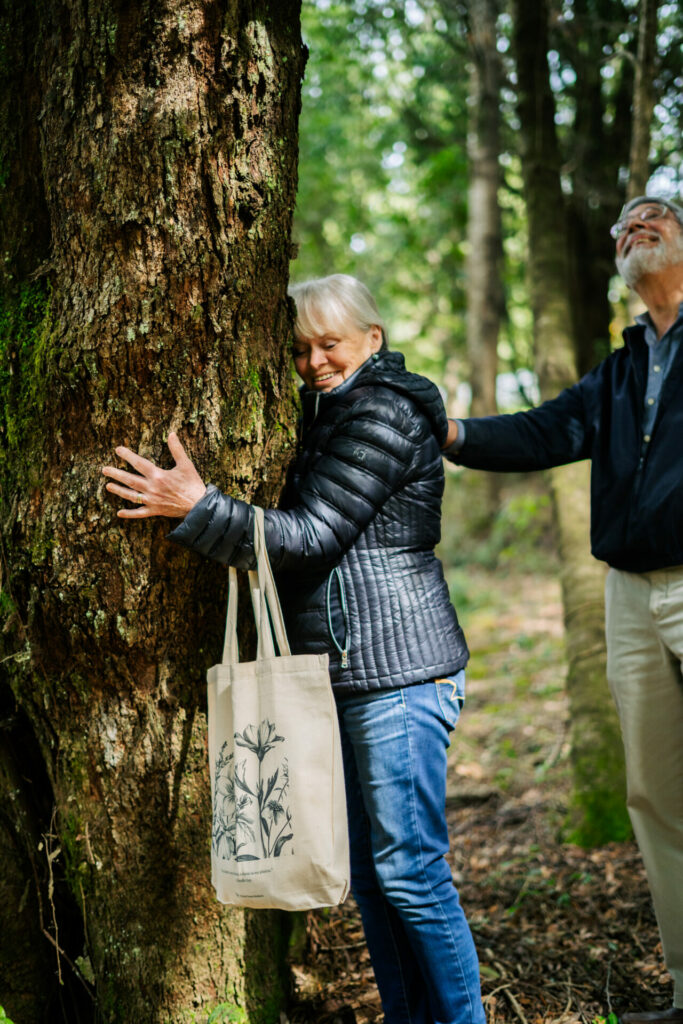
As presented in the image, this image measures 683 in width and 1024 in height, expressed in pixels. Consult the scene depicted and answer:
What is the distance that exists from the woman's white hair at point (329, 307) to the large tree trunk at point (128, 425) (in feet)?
0.47

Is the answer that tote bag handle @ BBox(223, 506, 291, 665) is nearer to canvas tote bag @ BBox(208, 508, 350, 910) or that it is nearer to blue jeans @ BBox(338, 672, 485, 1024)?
canvas tote bag @ BBox(208, 508, 350, 910)

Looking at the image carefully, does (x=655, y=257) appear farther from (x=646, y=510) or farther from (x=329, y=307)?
(x=329, y=307)

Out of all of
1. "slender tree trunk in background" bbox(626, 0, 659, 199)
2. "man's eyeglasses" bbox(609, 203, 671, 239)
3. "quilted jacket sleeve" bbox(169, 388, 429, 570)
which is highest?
"slender tree trunk in background" bbox(626, 0, 659, 199)

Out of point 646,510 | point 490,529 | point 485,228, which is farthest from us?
point 490,529

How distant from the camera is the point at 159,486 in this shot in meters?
2.18

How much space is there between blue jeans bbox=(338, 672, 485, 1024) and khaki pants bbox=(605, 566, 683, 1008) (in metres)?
0.86

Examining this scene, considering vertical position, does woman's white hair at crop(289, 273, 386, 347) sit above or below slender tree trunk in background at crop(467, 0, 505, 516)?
below

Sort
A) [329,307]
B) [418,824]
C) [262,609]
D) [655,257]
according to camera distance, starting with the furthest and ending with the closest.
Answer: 1. [655,257]
2. [329,307]
3. [418,824]
4. [262,609]

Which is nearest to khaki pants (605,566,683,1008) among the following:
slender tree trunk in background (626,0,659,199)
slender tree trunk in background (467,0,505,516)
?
slender tree trunk in background (626,0,659,199)

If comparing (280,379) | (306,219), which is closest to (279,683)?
(280,379)

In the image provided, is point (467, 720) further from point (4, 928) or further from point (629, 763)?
point (4, 928)

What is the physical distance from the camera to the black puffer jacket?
7.48ft

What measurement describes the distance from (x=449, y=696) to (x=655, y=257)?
6.11ft

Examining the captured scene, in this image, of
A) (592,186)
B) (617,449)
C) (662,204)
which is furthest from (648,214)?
(592,186)
